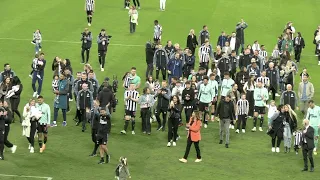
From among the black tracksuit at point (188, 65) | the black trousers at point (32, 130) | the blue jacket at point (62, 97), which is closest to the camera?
the black trousers at point (32, 130)

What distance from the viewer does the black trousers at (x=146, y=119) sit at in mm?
29297

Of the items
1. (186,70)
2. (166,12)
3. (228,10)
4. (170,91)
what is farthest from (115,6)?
(170,91)

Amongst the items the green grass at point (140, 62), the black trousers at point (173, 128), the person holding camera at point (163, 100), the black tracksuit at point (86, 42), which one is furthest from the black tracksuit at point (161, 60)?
the black trousers at point (173, 128)

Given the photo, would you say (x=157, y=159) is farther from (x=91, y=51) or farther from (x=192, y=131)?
(x=91, y=51)

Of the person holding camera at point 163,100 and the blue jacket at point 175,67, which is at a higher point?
the blue jacket at point 175,67

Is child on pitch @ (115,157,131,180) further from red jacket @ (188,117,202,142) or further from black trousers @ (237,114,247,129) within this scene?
black trousers @ (237,114,247,129)

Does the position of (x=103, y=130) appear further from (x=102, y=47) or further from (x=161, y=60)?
(x=102, y=47)

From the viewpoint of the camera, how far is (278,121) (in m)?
27.3

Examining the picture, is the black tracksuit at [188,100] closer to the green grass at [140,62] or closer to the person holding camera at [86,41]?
the green grass at [140,62]

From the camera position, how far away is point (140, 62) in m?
40.2

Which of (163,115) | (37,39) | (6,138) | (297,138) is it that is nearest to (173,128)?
(163,115)

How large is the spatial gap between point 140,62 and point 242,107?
38.6 ft

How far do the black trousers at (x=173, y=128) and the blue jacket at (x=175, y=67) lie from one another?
6.29 metres

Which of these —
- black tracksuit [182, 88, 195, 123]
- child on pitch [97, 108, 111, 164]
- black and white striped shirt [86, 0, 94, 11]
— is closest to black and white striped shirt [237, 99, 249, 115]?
black tracksuit [182, 88, 195, 123]
